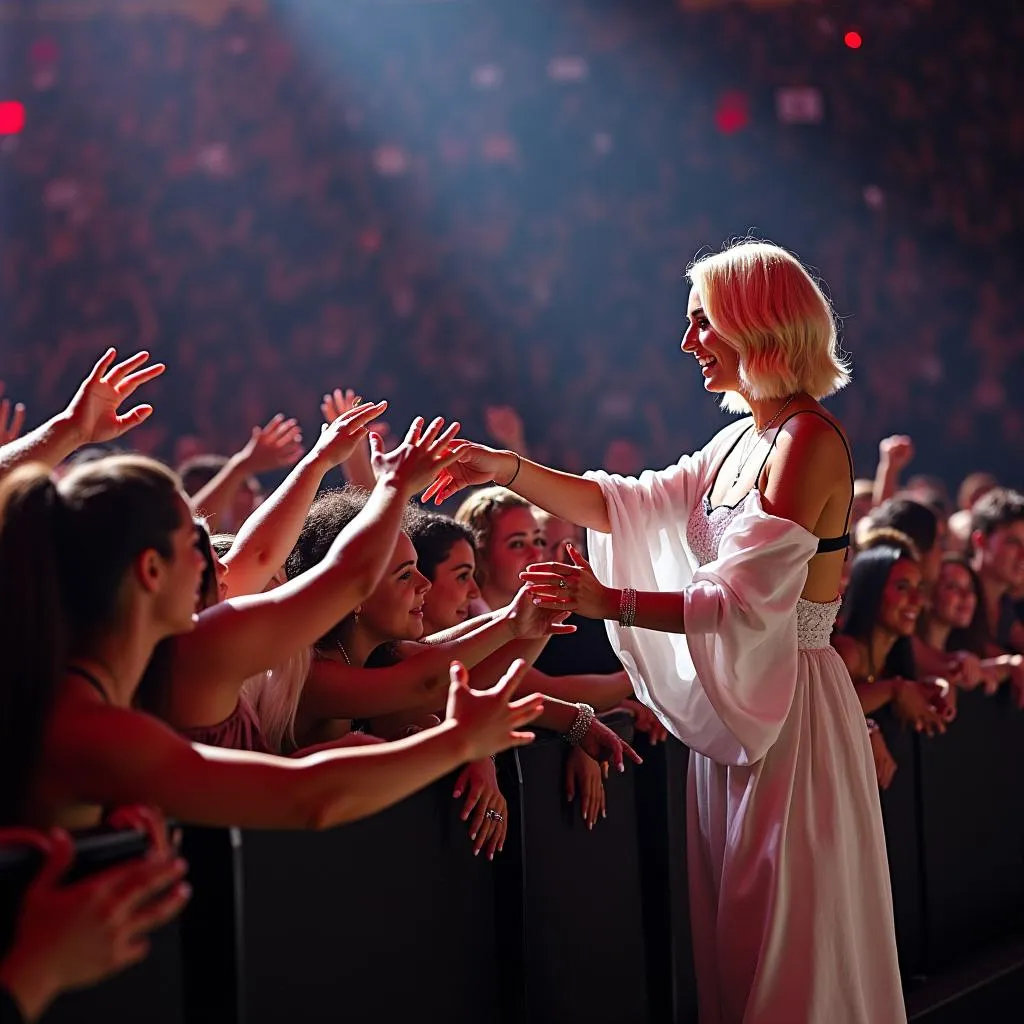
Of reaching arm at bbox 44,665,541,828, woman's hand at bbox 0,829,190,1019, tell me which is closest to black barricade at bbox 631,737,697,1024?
reaching arm at bbox 44,665,541,828

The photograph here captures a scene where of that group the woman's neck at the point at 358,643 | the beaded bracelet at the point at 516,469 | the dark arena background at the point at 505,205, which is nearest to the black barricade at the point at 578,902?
the woman's neck at the point at 358,643

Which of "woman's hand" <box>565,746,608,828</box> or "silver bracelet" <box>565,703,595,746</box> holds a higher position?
"silver bracelet" <box>565,703,595,746</box>

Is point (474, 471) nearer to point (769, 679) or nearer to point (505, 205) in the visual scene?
point (769, 679)

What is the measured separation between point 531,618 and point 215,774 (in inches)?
37.5

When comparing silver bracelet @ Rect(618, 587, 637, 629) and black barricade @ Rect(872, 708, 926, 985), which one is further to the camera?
black barricade @ Rect(872, 708, 926, 985)

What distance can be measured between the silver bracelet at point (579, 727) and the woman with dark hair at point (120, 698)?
0.82 m

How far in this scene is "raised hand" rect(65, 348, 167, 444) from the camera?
2.71m

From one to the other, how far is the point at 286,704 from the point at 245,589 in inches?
12.7

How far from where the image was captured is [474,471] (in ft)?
9.85

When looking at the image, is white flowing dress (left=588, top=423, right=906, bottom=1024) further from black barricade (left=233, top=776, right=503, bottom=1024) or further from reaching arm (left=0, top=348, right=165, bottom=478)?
reaching arm (left=0, top=348, right=165, bottom=478)

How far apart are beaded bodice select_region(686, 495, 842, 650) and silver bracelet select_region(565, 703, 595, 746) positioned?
429 millimetres

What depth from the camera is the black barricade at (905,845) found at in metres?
3.68

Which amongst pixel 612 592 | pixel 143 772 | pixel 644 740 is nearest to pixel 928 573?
pixel 644 740

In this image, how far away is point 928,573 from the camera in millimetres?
4652
